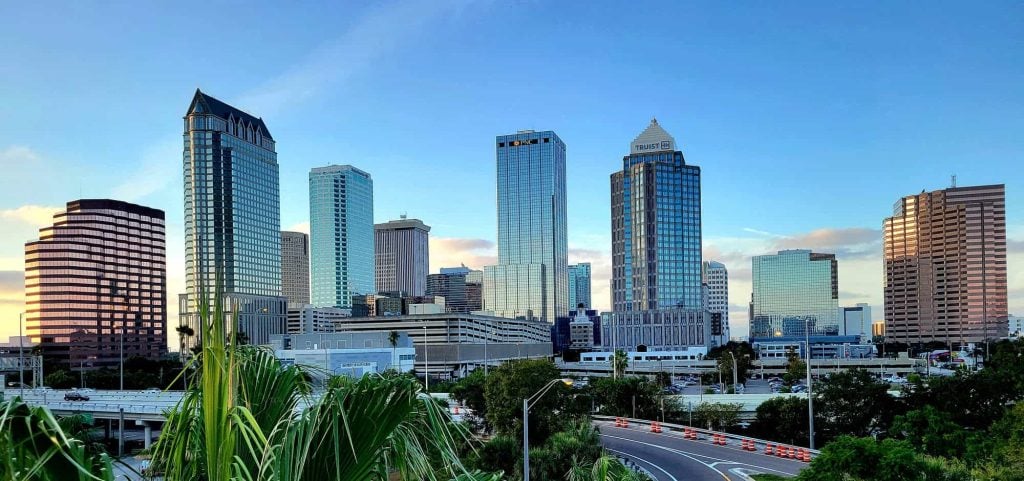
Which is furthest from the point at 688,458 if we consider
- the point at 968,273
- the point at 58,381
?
the point at 968,273

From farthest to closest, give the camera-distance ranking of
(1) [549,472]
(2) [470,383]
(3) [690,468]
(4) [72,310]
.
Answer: (4) [72,310]
(2) [470,383]
(3) [690,468]
(1) [549,472]

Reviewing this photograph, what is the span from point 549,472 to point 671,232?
135197 mm

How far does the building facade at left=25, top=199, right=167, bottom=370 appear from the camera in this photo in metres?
152

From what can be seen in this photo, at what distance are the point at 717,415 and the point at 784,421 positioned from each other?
580 centimetres

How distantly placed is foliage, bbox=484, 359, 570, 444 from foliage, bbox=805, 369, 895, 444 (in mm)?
20510

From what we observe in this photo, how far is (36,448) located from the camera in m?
3.38

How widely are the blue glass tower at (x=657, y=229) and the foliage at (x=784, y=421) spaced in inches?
4237

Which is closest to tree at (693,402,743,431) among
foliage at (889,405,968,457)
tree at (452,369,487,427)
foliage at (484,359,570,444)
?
foliage at (484,359,570,444)

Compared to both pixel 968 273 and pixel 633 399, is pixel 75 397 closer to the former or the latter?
pixel 633 399

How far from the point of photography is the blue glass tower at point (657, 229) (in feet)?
527

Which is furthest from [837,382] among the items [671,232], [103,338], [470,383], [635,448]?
[103,338]

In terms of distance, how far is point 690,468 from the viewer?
1571 inches

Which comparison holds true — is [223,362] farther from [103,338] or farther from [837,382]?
[103,338]

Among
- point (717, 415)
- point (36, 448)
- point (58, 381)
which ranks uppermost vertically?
point (36, 448)
